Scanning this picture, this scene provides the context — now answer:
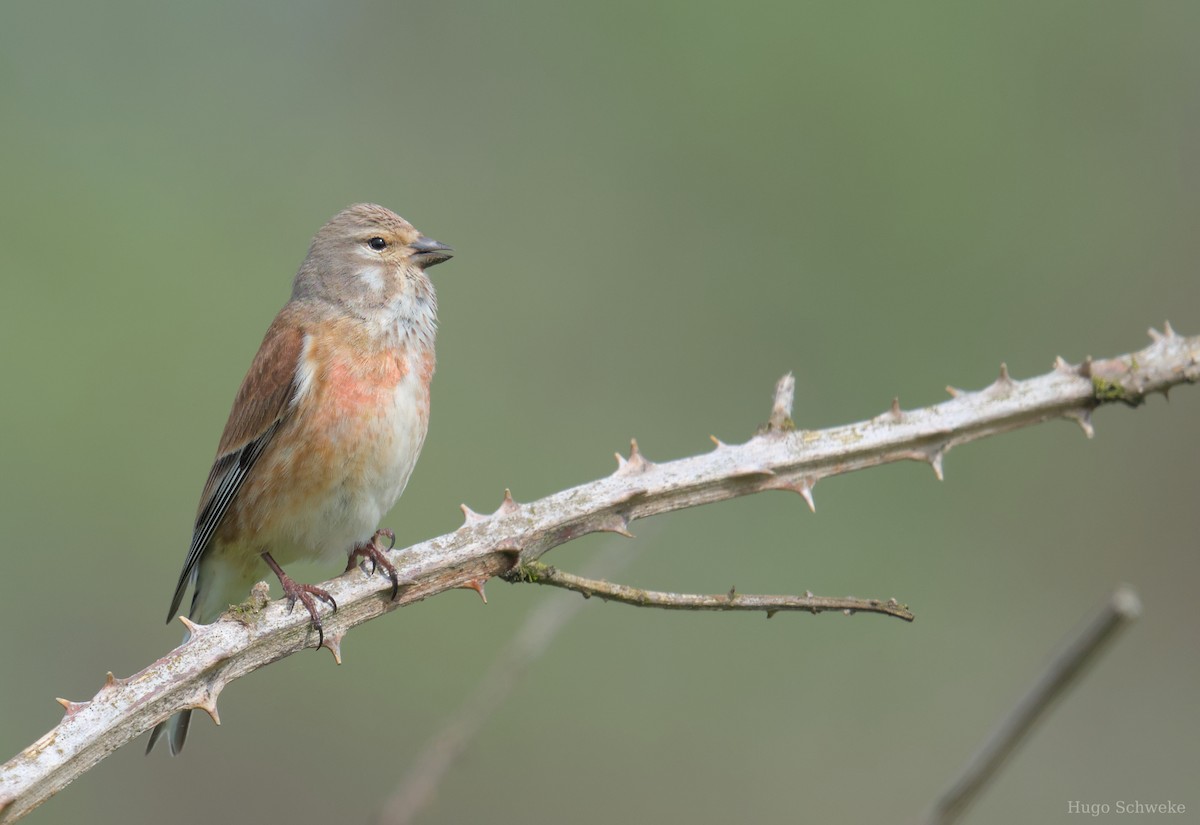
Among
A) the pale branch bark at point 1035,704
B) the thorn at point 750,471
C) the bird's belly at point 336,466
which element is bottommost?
the pale branch bark at point 1035,704

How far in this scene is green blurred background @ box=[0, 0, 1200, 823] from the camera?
7891mm

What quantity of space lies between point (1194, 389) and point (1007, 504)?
5.97 feet

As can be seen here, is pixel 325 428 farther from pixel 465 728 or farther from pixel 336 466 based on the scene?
pixel 465 728

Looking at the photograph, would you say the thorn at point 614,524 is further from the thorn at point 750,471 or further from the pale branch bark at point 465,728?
the thorn at point 750,471

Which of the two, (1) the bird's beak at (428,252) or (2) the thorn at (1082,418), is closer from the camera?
(2) the thorn at (1082,418)

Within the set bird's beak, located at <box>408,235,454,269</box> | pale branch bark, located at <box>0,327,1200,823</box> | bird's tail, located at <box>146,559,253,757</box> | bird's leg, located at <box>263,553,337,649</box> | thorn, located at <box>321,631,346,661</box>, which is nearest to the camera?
pale branch bark, located at <box>0,327,1200,823</box>

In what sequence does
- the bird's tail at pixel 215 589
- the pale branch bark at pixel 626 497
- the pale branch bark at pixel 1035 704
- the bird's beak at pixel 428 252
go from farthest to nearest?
1. the bird's beak at pixel 428 252
2. the bird's tail at pixel 215 589
3. the pale branch bark at pixel 626 497
4. the pale branch bark at pixel 1035 704

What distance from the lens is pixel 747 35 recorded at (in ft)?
38.4

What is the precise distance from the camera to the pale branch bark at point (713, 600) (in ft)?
9.37

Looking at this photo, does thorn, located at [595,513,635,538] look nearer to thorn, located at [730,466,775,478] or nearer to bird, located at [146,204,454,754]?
thorn, located at [730,466,775,478]

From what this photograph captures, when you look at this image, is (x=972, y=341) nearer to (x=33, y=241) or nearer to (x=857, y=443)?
(x=857, y=443)

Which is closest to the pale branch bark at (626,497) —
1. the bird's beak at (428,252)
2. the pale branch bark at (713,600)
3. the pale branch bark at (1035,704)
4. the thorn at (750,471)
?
the thorn at (750,471)

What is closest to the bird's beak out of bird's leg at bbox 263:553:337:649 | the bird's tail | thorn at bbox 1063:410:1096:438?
the bird's tail

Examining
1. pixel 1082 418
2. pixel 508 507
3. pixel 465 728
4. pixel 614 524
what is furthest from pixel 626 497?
pixel 1082 418
